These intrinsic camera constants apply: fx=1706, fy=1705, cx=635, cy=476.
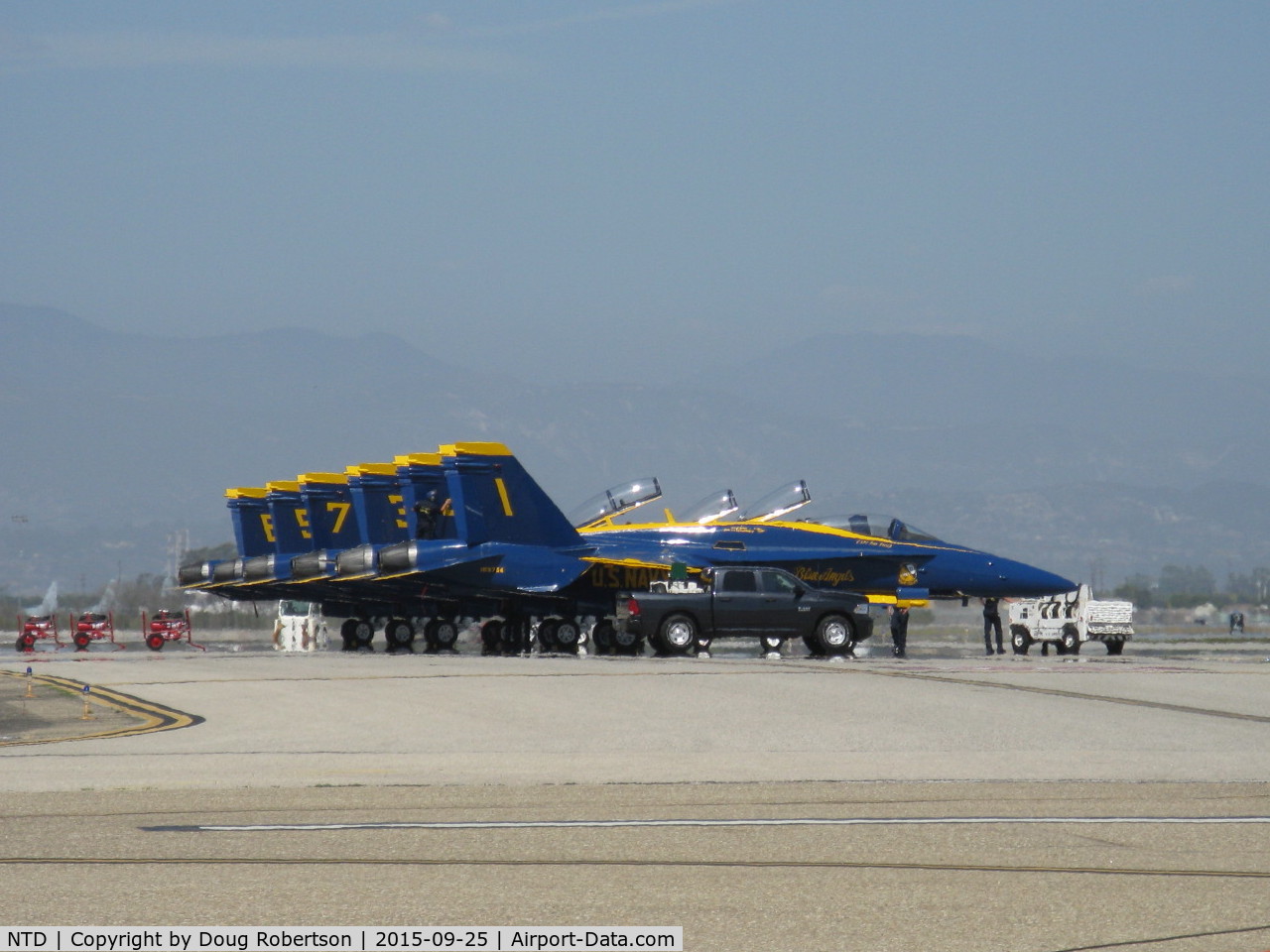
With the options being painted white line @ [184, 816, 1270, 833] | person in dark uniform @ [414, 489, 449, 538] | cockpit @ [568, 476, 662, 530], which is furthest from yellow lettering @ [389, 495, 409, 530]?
painted white line @ [184, 816, 1270, 833]

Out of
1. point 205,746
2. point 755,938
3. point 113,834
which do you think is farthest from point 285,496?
point 755,938

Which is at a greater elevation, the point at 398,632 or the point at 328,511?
the point at 328,511

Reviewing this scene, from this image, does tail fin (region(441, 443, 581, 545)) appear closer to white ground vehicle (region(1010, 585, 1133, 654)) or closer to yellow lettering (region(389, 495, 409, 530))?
yellow lettering (region(389, 495, 409, 530))

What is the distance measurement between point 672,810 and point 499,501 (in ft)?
76.4

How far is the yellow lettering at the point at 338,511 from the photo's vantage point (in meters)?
41.8

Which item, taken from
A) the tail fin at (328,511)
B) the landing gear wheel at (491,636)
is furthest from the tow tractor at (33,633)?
the landing gear wheel at (491,636)

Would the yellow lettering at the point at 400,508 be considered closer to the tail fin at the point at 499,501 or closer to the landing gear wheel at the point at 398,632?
the landing gear wheel at the point at 398,632

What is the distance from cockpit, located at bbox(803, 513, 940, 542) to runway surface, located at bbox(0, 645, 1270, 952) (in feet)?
45.1

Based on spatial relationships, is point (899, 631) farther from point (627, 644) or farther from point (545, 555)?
point (545, 555)

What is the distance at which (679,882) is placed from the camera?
844cm

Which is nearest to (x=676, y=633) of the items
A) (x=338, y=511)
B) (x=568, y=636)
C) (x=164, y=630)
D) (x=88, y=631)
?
(x=568, y=636)

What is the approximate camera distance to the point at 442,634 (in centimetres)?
3825

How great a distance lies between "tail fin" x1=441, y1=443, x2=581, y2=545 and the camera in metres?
33.9

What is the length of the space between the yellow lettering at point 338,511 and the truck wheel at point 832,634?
16.0 meters
